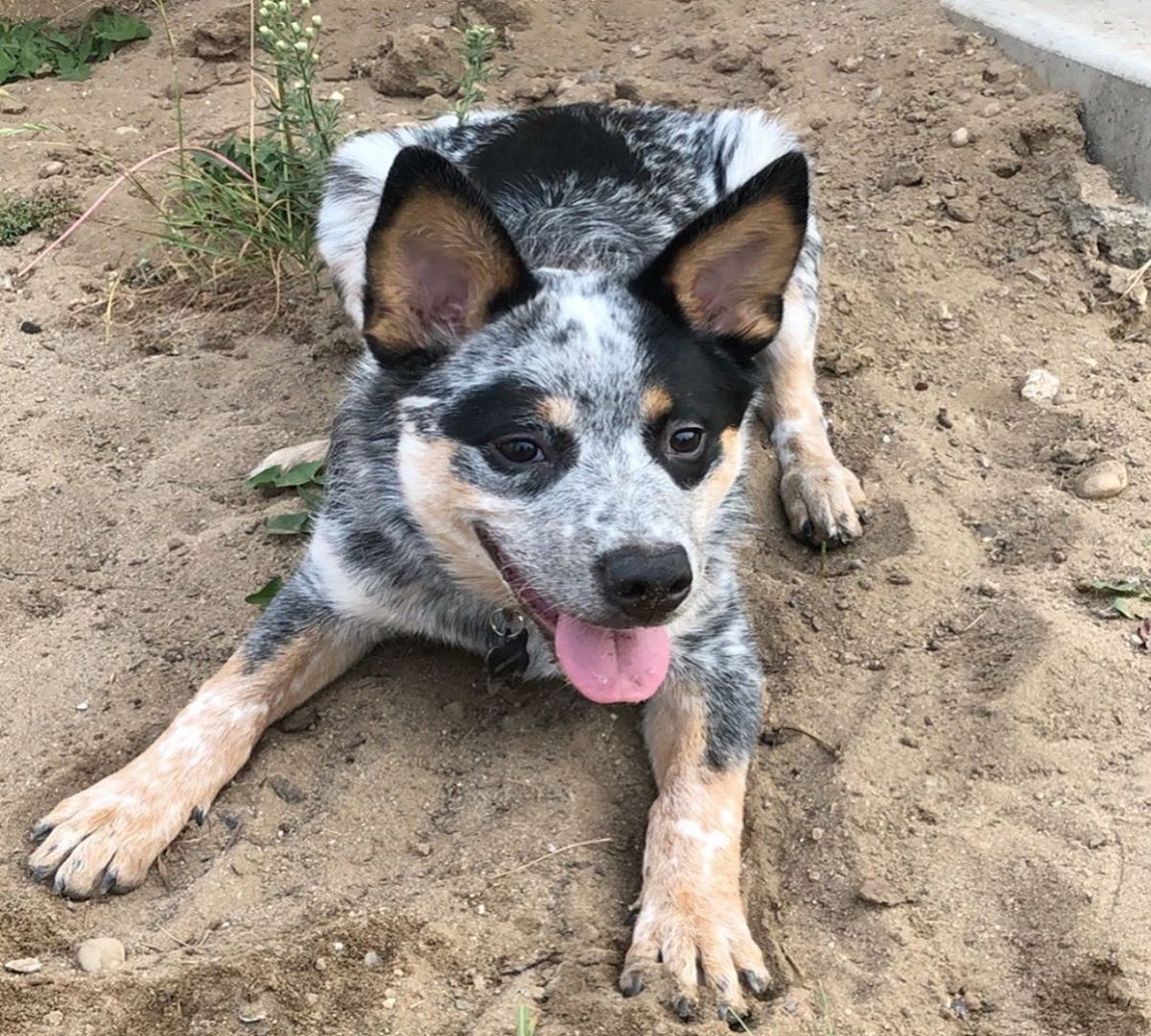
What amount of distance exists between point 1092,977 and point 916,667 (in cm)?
98

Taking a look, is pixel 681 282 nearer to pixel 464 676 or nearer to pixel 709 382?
pixel 709 382

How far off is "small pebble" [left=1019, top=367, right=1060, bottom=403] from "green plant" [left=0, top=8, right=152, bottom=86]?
4.55m

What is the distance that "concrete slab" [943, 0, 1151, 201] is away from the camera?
4637mm

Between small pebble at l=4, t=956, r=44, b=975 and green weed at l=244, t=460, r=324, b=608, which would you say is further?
green weed at l=244, t=460, r=324, b=608

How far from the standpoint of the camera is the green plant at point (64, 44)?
603 centimetres

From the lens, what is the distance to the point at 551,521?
2.59 m

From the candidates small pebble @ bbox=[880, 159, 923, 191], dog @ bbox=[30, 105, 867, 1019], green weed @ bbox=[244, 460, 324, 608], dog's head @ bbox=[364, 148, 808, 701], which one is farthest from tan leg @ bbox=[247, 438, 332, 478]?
small pebble @ bbox=[880, 159, 923, 191]

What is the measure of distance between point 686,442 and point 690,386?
125mm

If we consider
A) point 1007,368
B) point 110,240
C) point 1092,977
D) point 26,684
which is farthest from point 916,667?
point 110,240

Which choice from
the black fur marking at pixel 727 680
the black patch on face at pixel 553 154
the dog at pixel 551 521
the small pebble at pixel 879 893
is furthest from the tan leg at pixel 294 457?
the small pebble at pixel 879 893

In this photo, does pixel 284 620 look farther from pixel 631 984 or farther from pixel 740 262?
pixel 740 262

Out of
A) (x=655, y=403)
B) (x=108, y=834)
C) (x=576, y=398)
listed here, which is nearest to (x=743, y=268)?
(x=655, y=403)

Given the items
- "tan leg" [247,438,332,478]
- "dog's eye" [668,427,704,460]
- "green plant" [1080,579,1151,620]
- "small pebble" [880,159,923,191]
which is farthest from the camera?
"small pebble" [880,159,923,191]

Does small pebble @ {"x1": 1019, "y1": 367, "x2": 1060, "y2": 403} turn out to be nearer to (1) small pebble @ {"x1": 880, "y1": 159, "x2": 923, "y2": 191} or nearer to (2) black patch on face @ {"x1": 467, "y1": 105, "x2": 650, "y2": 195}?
(1) small pebble @ {"x1": 880, "y1": 159, "x2": 923, "y2": 191}
